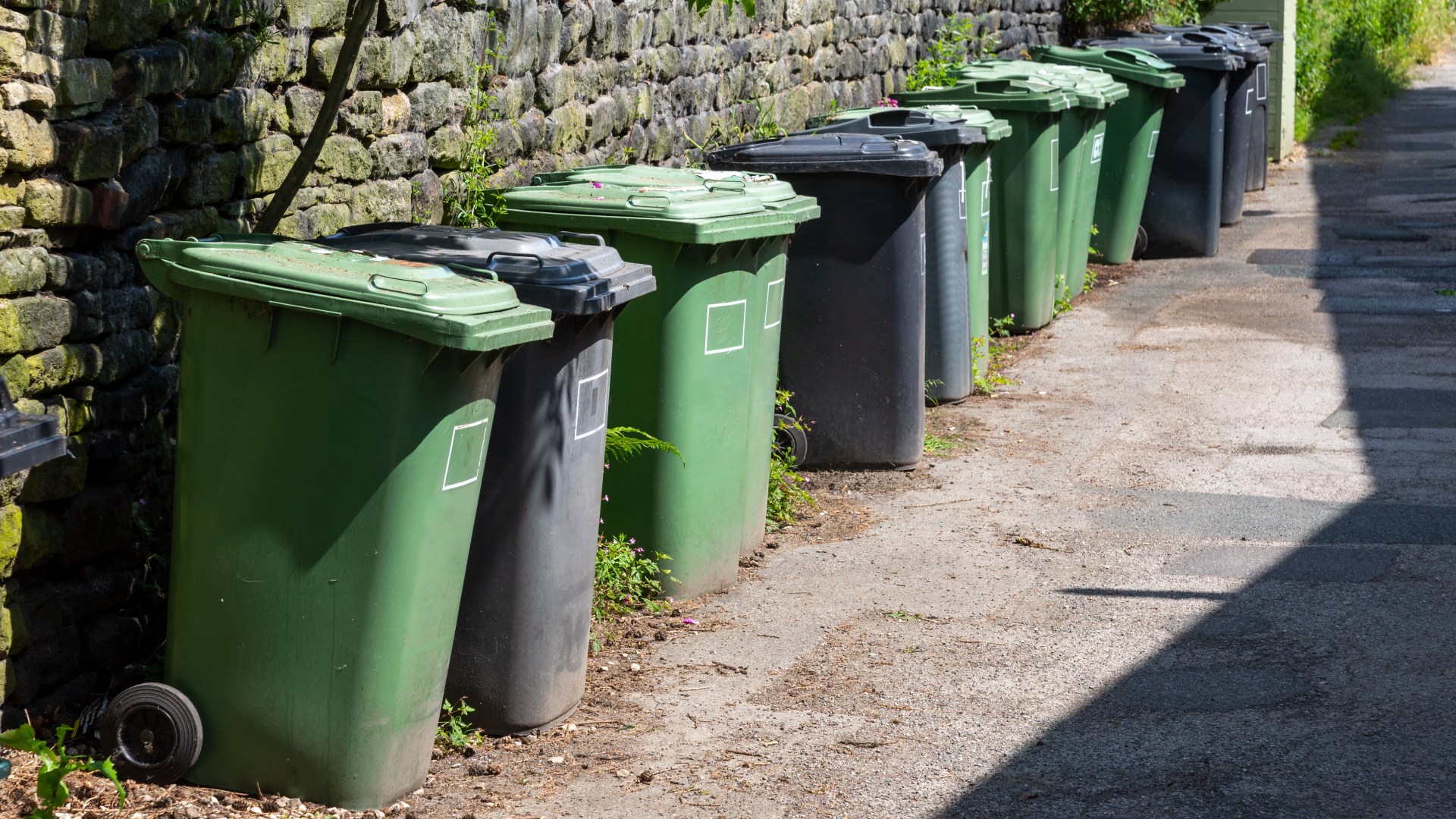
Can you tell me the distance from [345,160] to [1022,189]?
4.81 meters

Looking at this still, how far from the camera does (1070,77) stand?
33.0ft

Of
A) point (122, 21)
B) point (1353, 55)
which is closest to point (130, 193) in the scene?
point (122, 21)

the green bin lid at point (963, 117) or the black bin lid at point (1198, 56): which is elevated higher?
the black bin lid at point (1198, 56)

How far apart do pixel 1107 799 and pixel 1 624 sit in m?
2.52

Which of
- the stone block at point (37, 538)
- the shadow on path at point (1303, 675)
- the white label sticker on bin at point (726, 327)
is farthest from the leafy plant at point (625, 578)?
the stone block at point (37, 538)

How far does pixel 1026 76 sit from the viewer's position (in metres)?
9.62

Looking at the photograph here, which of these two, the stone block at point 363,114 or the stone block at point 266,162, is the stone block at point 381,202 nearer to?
the stone block at point 363,114

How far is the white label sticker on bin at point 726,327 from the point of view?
195 inches

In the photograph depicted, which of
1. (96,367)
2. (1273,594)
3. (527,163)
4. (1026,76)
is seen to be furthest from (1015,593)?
(1026,76)

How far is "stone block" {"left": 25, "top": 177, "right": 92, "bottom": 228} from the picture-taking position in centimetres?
373

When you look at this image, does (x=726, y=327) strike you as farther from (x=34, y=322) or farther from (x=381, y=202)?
(x=34, y=322)

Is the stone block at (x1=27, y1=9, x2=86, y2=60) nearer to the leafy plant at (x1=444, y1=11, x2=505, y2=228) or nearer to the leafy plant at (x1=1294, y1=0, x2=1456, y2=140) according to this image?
the leafy plant at (x1=444, y1=11, x2=505, y2=228)

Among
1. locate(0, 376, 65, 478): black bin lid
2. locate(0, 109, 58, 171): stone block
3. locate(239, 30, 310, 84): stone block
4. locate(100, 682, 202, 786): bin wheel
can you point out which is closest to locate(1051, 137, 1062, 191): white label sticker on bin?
locate(239, 30, 310, 84): stone block

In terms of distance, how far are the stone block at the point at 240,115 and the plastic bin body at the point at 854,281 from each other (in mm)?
2258
